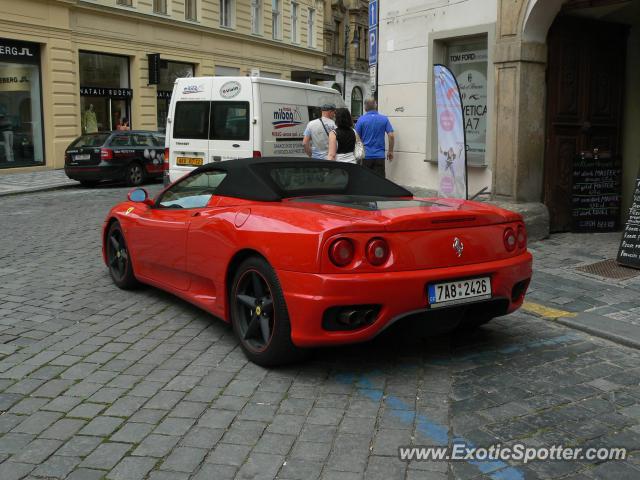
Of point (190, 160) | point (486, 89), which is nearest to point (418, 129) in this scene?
point (486, 89)

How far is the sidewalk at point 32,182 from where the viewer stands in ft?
55.1

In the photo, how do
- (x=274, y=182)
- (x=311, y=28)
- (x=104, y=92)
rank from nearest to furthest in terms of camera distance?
(x=274, y=182) → (x=104, y=92) → (x=311, y=28)

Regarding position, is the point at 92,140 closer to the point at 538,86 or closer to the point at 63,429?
the point at 538,86

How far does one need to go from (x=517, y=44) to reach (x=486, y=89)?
1145 mm

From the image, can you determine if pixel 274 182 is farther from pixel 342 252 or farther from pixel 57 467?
pixel 57 467

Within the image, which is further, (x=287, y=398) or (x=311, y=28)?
(x=311, y=28)

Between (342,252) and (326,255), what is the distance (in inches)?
3.7

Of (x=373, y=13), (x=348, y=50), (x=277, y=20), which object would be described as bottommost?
(x=373, y=13)

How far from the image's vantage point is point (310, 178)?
5.27m

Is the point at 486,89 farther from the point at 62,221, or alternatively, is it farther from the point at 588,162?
the point at 62,221

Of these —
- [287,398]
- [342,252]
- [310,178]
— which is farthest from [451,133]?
[287,398]

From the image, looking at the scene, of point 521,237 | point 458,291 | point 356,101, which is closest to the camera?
point 458,291

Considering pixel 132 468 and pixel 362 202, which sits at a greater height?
pixel 362 202

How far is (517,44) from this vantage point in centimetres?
864
